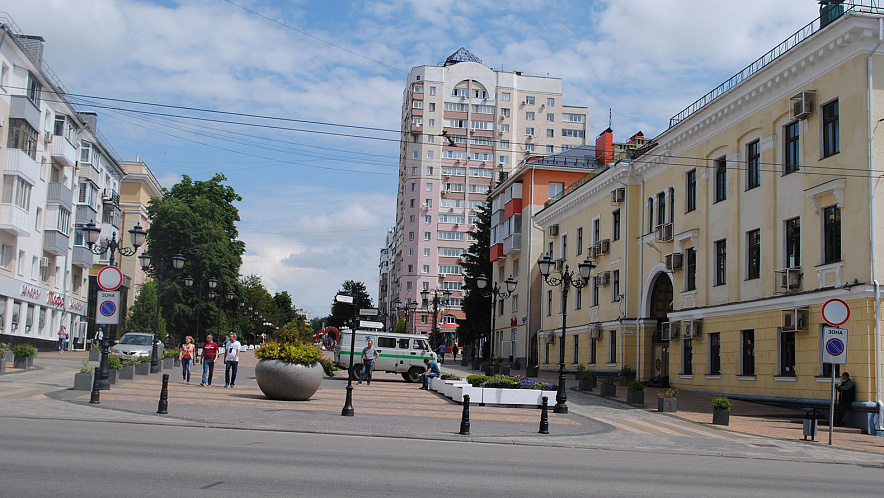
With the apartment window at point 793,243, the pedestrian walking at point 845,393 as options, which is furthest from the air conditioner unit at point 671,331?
the pedestrian walking at point 845,393

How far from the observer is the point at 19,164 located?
43875 mm

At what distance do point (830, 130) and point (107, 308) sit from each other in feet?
69.3

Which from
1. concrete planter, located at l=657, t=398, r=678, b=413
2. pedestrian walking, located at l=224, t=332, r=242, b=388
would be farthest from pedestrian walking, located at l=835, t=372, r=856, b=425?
pedestrian walking, located at l=224, t=332, r=242, b=388

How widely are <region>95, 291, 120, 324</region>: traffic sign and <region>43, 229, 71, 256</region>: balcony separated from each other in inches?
1362

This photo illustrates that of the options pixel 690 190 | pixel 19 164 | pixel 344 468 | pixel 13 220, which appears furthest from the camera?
pixel 19 164

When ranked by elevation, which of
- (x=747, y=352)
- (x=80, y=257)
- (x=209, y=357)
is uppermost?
(x=80, y=257)

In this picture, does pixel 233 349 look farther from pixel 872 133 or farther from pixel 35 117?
pixel 35 117

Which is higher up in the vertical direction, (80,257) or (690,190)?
(690,190)

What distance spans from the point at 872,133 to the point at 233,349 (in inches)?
813

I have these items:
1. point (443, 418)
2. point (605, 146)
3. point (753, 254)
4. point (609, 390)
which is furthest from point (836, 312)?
point (605, 146)

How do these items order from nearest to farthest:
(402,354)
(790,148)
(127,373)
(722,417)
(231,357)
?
1. (722,417)
2. (790,148)
3. (231,357)
4. (127,373)
5. (402,354)

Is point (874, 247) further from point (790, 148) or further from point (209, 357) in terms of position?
point (209, 357)

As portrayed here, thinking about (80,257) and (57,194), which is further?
(80,257)

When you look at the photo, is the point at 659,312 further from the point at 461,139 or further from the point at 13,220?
the point at 461,139
